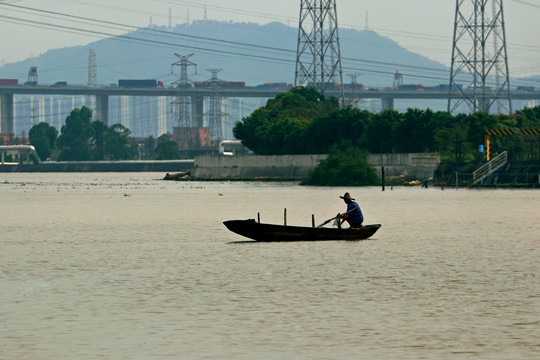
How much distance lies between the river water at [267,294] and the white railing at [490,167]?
54603 millimetres

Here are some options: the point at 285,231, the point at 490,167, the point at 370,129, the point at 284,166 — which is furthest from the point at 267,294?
the point at 284,166

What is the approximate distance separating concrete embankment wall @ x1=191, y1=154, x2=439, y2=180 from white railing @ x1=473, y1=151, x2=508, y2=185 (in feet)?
36.1

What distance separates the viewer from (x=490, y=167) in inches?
4606

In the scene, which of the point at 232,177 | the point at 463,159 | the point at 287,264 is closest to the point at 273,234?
the point at 287,264

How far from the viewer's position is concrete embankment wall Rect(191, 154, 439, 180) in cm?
13425

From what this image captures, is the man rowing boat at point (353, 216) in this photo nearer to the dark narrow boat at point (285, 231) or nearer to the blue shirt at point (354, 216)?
the blue shirt at point (354, 216)

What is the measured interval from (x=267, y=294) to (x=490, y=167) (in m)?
90.7

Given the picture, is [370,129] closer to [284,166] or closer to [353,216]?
[284,166]

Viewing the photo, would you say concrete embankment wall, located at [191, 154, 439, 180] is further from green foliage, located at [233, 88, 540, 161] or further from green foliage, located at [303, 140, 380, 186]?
green foliage, located at [303, 140, 380, 186]

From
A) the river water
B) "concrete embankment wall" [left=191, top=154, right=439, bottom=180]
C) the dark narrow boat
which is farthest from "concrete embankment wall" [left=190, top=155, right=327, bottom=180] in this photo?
the dark narrow boat

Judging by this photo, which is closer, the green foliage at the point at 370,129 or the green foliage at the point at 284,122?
the green foliage at the point at 370,129

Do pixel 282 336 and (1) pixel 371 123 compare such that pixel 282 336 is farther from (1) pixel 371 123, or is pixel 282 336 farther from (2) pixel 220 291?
(1) pixel 371 123

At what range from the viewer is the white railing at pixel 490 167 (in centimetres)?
11681

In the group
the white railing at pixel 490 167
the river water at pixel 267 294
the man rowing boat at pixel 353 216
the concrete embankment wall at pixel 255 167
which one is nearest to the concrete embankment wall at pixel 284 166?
the concrete embankment wall at pixel 255 167
